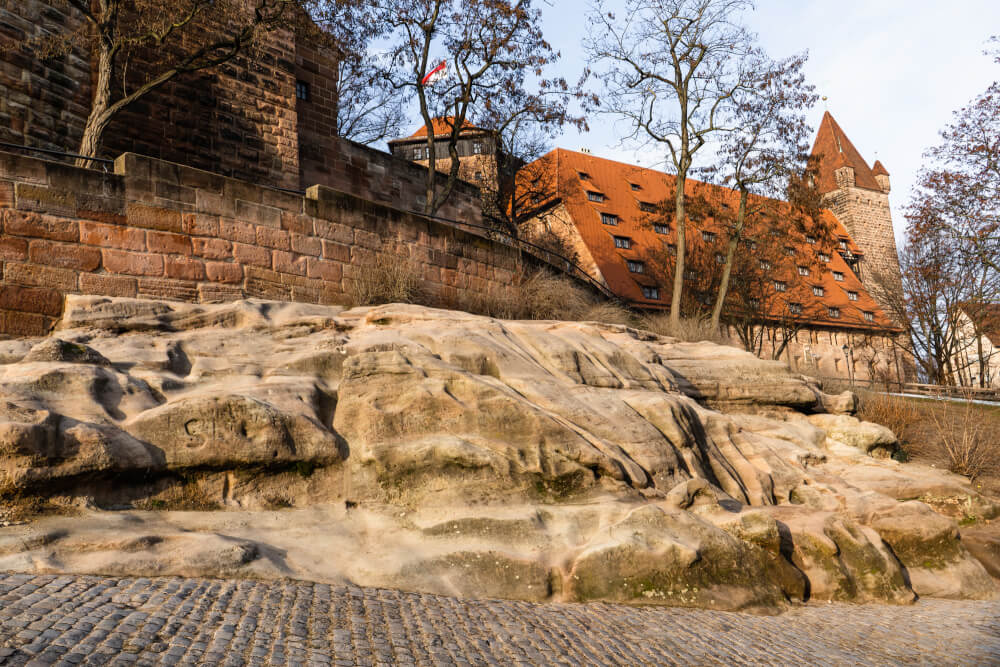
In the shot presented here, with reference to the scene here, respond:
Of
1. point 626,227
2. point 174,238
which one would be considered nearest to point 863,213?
point 626,227

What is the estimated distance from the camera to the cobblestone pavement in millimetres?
2820

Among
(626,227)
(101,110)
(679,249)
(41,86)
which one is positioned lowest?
(679,249)

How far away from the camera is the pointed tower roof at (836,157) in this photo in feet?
154

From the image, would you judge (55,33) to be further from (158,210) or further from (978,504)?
(978,504)

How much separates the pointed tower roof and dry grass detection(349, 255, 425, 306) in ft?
139

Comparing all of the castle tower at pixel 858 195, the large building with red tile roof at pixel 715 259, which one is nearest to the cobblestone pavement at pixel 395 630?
the large building with red tile roof at pixel 715 259

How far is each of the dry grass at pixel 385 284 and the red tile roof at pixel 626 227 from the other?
18.1m

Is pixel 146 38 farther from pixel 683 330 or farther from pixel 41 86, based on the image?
pixel 683 330

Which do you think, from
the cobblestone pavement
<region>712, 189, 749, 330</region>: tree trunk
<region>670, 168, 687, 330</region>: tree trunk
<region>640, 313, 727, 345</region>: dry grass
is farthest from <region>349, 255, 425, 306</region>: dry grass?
<region>712, 189, 749, 330</region>: tree trunk

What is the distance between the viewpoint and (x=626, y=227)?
113 ft

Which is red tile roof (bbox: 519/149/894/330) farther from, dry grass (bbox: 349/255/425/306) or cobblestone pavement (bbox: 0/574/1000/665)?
cobblestone pavement (bbox: 0/574/1000/665)

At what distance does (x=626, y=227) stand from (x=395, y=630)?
3227 centimetres

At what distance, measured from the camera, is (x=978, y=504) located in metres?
7.38

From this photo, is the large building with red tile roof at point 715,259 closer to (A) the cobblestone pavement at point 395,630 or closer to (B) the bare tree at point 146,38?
(B) the bare tree at point 146,38
